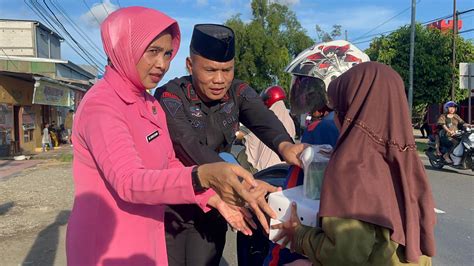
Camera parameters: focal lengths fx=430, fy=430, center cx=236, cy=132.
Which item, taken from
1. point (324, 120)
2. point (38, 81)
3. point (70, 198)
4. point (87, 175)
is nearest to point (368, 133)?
point (324, 120)

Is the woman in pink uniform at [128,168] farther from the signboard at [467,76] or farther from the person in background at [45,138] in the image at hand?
the person in background at [45,138]

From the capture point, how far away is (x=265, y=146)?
15.5 ft

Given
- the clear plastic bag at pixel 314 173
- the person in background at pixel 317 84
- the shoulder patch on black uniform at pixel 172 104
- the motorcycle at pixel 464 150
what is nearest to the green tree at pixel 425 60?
the motorcycle at pixel 464 150

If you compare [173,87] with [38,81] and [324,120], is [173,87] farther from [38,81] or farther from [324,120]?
[38,81]

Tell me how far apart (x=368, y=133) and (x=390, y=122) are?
0.32ft

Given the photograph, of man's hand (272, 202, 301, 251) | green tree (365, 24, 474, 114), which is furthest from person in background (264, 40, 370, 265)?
green tree (365, 24, 474, 114)

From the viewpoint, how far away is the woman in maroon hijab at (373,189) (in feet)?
5.22

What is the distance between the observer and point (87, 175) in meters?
1.64

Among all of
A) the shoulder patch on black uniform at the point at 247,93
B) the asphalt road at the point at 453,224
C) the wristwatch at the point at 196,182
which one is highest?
the shoulder patch on black uniform at the point at 247,93

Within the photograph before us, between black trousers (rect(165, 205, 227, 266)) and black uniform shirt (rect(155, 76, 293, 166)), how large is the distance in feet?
1.09

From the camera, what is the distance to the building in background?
52.6 ft

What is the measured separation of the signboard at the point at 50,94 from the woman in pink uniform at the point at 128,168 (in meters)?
15.2

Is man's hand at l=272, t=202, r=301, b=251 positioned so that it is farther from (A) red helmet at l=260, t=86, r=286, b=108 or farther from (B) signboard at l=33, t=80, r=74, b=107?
(B) signboard at l=33, t=80, r=74, b=107

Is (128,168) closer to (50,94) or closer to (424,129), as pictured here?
(50,94)
